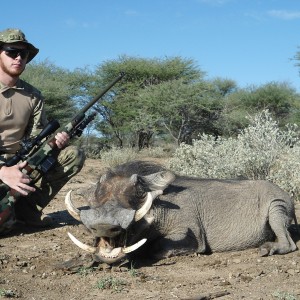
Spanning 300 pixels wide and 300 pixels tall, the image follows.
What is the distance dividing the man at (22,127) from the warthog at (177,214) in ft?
4.05

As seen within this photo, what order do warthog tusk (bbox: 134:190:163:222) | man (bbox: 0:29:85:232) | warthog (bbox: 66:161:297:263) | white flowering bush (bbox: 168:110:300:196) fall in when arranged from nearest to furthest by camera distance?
warthog (bbox: 66:161:297:263)
warthog tusk (bbox: 134:190:163:222)
man (bbox: 0:29:85:232)
white flowering bush (bbox: 168:110:300:196)

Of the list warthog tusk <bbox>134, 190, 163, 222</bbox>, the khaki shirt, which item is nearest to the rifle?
the khaki shirt

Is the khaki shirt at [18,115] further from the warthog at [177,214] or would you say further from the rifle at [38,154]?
the warthog at [177,214]

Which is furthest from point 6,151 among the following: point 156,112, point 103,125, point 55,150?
point 103,125

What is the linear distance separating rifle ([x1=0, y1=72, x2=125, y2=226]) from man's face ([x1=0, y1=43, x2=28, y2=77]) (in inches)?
27.3

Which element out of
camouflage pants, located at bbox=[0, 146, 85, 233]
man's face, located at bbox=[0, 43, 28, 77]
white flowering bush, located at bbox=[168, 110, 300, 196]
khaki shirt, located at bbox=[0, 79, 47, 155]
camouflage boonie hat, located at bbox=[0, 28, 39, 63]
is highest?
camouflage boonie hat, located at bbox=[0, 28, 39, 63]

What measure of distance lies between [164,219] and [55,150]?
1.47 m

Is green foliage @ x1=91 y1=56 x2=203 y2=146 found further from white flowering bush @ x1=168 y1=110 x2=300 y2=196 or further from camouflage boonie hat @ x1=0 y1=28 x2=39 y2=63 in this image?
camouflage boonie hat @ x1=0 y1=28 x2=39 y2=63

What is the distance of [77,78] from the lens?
25.5m

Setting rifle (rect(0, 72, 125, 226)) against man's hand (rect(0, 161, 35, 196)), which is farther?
rifle (rect(0, 72, 125, 226))

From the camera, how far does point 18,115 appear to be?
19.9ft

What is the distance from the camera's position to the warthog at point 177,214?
433cm

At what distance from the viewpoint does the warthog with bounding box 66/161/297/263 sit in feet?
14.2

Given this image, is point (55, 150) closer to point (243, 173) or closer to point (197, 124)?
point (243, 173)
